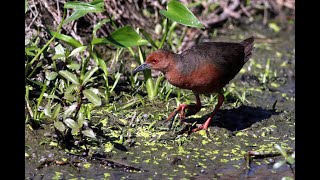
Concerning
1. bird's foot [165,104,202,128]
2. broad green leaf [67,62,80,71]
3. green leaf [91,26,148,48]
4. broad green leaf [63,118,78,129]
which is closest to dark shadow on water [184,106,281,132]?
bird's foot [165,104,202,128]

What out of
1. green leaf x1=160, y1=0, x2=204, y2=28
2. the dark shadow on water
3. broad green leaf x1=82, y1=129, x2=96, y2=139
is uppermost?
green leaf x1=160, y1=0, x2=204, y2=28

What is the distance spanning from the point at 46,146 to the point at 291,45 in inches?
171

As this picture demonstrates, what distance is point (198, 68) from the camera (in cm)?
574

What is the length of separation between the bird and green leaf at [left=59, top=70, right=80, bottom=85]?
656 millimetres

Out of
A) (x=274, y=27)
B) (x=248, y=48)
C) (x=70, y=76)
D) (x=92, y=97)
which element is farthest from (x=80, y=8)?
(x=274, y=27)

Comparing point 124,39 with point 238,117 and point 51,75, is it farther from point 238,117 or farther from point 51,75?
point 238,117

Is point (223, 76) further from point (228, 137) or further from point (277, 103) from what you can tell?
point (277, 103)

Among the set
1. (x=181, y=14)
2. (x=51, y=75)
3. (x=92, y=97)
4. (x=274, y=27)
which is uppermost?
(x=181, y=14)

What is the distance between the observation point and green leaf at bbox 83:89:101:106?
5.17 metres

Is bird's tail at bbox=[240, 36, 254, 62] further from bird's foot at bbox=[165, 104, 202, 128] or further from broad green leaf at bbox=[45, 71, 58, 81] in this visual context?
broad green leaf at bbox=[45, 71, 58, 81]

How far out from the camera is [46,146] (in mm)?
5234

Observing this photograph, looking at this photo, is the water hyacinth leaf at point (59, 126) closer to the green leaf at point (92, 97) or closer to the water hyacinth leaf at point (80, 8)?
the green leaf at point (92, 97)

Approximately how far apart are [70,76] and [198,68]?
3.62ft

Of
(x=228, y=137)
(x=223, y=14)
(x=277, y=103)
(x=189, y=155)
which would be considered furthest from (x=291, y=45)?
(x=189, y=155)
